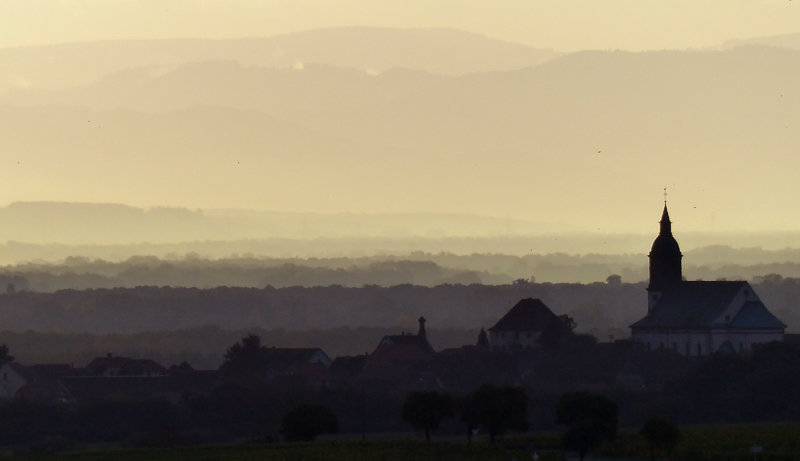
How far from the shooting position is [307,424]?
5074 inches

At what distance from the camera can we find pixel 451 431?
458 feet

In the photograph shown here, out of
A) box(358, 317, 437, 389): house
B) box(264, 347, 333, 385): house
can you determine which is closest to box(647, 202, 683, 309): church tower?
box(358, 317, 437, 389): house

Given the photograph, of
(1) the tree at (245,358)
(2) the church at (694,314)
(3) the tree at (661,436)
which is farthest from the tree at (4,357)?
(3) the tree at (661,436)

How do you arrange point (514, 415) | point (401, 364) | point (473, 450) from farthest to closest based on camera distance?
point (401, 364)
point (514, 415)
point (473, 450)

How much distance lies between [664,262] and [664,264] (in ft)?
0.97

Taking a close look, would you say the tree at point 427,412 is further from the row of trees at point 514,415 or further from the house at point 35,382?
the house at point 35,382

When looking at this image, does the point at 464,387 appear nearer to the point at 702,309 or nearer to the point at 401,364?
the point at 401,364

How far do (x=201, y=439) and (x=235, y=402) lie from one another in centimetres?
1260

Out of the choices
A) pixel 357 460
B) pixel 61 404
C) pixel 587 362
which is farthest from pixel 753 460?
pixel 587 362

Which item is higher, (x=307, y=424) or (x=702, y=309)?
(x=702, y=309)

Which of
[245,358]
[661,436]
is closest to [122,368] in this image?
[245,358]

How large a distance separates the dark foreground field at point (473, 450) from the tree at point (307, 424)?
164 inches

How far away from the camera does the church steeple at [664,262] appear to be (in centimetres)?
19475

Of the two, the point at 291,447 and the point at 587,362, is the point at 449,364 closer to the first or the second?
the point at 587,362
